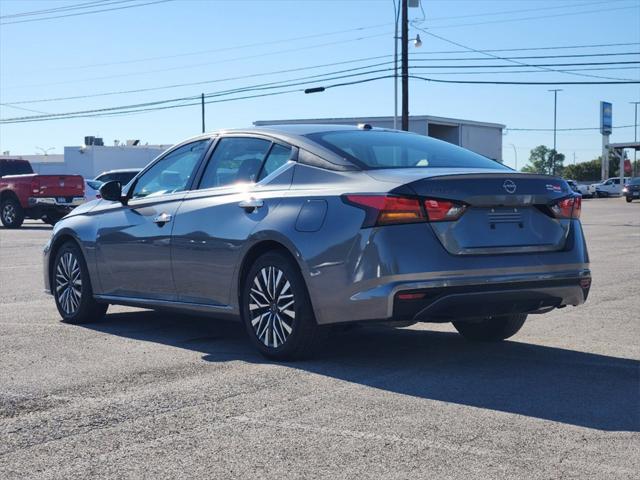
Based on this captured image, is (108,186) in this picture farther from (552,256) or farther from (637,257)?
(637,257)

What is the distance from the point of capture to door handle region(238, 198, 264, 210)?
6900mm

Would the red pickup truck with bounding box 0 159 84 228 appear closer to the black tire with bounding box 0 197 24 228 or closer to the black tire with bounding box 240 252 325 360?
the black tire with bounding box 0 197 24 228

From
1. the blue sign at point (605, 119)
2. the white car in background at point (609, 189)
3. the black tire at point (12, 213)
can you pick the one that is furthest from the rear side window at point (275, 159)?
the blue sign at point (605, 119)

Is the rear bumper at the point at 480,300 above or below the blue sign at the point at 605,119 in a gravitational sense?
below

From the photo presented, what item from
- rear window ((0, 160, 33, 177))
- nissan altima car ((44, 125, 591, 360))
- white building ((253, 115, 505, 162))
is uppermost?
white building ((253, 115, 505, 162))

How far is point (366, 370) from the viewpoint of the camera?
21.2ft

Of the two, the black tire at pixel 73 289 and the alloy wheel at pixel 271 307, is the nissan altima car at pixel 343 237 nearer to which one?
the alloy wheel at pixel 271 307

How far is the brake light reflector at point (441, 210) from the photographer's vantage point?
6.08 metres

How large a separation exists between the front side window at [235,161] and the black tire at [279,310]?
824 millimetres

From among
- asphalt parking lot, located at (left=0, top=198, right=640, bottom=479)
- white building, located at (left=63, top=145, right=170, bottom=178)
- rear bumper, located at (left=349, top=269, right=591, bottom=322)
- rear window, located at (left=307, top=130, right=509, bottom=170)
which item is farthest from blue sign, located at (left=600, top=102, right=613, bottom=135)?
rear bumper, located at (left=349, top=269, right=591, bottom=322)

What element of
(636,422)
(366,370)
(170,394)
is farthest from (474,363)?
(170,394)

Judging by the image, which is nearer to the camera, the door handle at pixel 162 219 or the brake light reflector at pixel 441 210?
the brake light reflector at pixel 441 210

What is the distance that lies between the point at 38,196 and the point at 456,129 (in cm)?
4152

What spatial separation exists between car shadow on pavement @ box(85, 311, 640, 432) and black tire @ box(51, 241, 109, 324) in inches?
6.5
